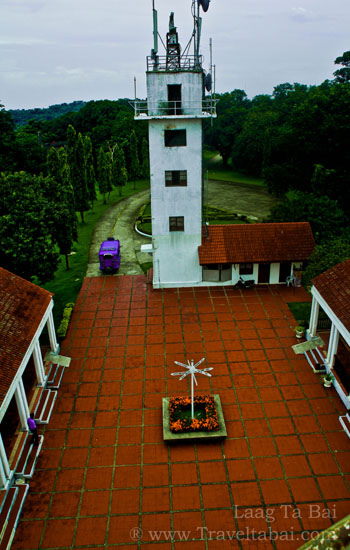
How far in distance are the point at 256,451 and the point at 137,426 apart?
202 inches

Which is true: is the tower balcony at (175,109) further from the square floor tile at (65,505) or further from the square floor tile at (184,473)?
the square floor tile at (65,505)

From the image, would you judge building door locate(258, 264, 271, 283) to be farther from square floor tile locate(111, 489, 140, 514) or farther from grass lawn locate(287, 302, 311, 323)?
square floor tile locate(111, 489, 140, 514)

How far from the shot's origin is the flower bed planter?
59.8ft

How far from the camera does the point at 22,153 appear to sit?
1780 inches

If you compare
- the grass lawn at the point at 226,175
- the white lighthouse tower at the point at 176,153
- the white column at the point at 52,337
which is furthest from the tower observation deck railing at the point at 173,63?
the grass lawn at the point at 226,175

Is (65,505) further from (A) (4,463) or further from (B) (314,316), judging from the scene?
(B) (314,316)

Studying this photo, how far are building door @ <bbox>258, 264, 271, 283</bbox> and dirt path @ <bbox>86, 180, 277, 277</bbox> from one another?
9.21m

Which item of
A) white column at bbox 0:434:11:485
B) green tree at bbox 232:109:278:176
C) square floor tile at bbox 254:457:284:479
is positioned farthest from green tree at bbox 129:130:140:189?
white column at bbox 0:434:11:485

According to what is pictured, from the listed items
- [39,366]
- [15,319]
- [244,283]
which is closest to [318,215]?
[244,283]

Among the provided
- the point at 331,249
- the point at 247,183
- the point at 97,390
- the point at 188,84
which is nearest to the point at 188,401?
the point at 97,390

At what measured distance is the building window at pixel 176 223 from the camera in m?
29.4

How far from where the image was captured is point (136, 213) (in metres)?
49.8

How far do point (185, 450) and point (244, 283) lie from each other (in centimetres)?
1456

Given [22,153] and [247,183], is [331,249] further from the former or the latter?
[247,183]
